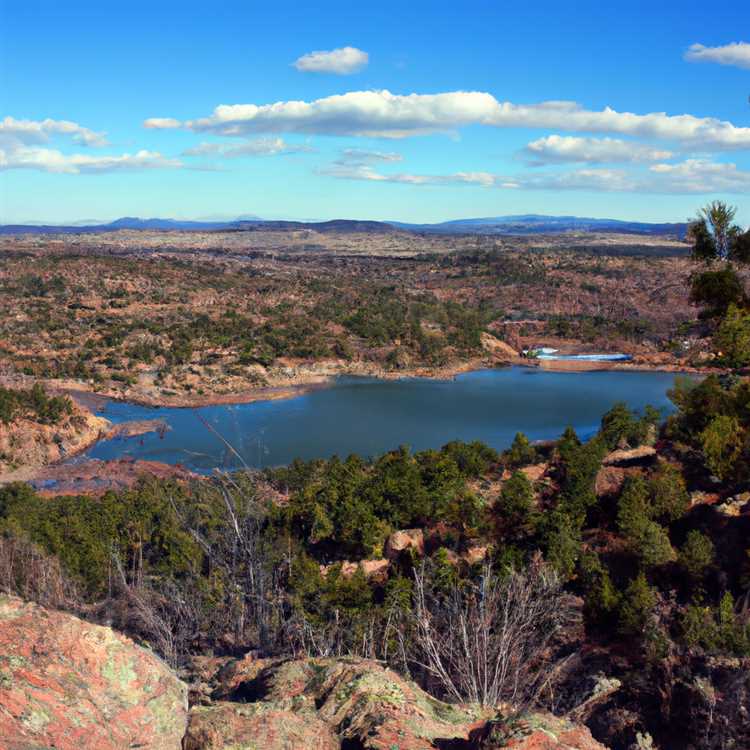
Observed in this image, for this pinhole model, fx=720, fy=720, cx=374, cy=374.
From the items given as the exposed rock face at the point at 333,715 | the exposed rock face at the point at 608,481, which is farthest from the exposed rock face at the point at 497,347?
the exposed rock face at the point at 333,715

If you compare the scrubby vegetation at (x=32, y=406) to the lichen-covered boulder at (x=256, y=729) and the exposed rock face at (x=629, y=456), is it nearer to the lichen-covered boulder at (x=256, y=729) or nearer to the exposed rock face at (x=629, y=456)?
the exposed rock face at (x=629, y=456)

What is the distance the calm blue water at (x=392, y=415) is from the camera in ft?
91.0

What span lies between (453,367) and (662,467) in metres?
31.2

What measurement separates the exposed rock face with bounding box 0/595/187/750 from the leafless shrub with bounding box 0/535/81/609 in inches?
186

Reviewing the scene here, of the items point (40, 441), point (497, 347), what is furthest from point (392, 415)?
point (497, 347)

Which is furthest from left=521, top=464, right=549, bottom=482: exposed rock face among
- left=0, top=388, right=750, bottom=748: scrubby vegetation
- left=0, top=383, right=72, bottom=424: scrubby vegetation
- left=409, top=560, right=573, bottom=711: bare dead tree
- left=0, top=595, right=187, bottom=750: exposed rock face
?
left=0, top=383, right=72, bottom=424: scrubby vegetation

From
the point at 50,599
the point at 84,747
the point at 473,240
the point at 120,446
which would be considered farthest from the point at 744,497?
the point at 473,240

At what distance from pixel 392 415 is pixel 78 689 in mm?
30143

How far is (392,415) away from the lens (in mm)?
33750

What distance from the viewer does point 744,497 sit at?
1231cm

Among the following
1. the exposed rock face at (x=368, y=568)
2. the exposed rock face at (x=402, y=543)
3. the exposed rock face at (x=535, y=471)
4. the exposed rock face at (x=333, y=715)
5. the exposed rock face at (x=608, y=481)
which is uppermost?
the exposed rock face at (x=333, y=715)

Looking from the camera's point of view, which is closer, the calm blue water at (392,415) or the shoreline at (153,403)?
the shoreline at (153,403)

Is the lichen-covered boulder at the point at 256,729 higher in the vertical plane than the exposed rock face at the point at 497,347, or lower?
higher

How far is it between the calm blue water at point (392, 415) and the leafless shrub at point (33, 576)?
1195cm
